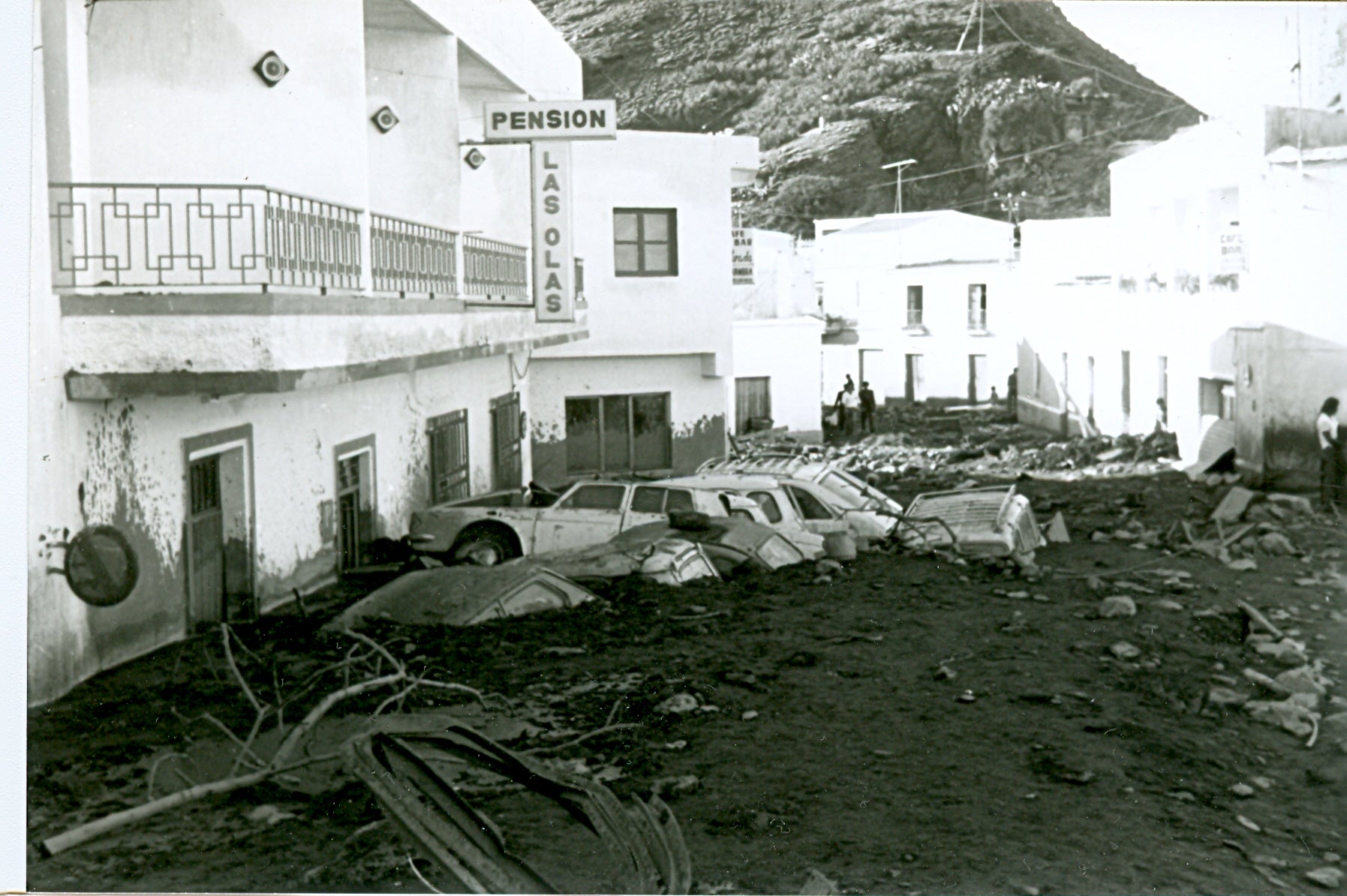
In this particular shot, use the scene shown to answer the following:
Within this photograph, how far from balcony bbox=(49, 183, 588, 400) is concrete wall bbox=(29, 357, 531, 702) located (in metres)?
0.31

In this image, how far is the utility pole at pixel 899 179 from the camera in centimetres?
1233

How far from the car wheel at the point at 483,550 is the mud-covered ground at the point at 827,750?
2559 mm

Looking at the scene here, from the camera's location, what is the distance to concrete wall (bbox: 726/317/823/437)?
766 inches

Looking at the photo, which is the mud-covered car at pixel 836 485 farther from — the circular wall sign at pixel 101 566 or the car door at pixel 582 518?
the circular wall sign at pixel 101 566

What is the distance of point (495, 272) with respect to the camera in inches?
521

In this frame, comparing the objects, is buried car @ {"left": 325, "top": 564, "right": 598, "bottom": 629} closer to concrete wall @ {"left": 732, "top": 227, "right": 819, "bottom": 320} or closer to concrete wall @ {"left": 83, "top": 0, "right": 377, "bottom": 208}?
concrete wall @ {"left": 83, "top": 0, "right": 377, "bottom": 208}

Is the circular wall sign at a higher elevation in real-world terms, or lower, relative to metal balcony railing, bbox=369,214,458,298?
lower

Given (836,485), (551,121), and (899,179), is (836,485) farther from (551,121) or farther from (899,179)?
(551,121)

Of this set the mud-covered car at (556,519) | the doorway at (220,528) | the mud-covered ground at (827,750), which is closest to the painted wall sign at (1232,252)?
the mud-covered ground at (827,750)

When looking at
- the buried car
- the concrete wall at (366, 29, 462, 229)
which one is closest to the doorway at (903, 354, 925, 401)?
the concrete wall at (366, 29, 462, 229)

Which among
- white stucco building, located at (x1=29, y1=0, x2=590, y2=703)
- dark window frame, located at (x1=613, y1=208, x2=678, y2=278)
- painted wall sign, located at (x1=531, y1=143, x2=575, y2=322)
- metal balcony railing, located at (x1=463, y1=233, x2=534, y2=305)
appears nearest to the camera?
white stucco building, located at (x1=29, y1=0, x2=590, y2=703)

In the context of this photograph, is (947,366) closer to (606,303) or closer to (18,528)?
(606,303)

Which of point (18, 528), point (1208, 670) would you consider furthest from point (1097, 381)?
point (18, 528)

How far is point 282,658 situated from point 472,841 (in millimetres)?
2103
